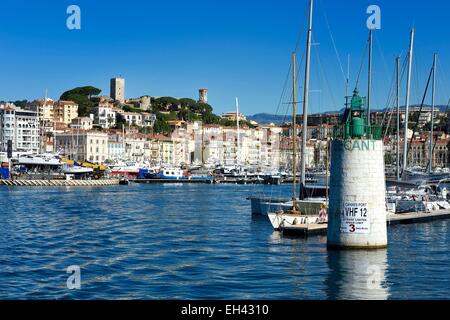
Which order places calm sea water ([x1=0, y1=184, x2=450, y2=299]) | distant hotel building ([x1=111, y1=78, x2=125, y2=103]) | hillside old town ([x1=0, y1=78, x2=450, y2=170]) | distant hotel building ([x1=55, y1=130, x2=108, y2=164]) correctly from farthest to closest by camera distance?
1. distant hotel building ([x1=111, y1=78, x2=125, y2=103])
2. hillside old town ([x1=0, y1=78, x2=450, y2=170])
3. distant hotel building ([x1=55, y1=130, x2=108, y2=164])
4. calm sea water ([x1=0, y1=184, x2=450, y2=299])

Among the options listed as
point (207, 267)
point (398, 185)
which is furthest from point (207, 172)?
point (207, 267)

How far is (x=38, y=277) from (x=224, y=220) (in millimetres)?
18106

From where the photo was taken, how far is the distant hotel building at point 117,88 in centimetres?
19038

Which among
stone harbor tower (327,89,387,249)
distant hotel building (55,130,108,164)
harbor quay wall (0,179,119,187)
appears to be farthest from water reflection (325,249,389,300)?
distant hotel building (55,130,108,164)

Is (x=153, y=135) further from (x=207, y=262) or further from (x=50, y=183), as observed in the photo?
(x=207, y=262)

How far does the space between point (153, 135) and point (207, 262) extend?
402 ft

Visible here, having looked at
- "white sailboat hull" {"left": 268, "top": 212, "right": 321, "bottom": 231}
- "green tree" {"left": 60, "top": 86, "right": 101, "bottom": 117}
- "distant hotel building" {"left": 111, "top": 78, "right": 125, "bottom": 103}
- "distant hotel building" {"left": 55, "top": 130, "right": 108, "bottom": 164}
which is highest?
"distant hotel building" {"left": 111, "top": 78, "right": 125, "bottom": 103}

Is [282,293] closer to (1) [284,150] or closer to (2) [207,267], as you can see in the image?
(2) [207,267]

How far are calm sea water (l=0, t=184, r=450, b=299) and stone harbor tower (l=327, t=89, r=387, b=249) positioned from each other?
50 centimetres

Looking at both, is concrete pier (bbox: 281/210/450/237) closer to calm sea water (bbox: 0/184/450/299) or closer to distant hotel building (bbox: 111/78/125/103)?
calm sea water (bbox: 0/184/450/299)

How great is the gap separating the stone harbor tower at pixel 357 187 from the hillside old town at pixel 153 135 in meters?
85.8

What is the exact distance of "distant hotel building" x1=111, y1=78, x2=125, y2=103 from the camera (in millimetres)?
190375

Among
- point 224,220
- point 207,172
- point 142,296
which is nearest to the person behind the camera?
point 142,296

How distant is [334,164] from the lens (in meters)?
19.1
